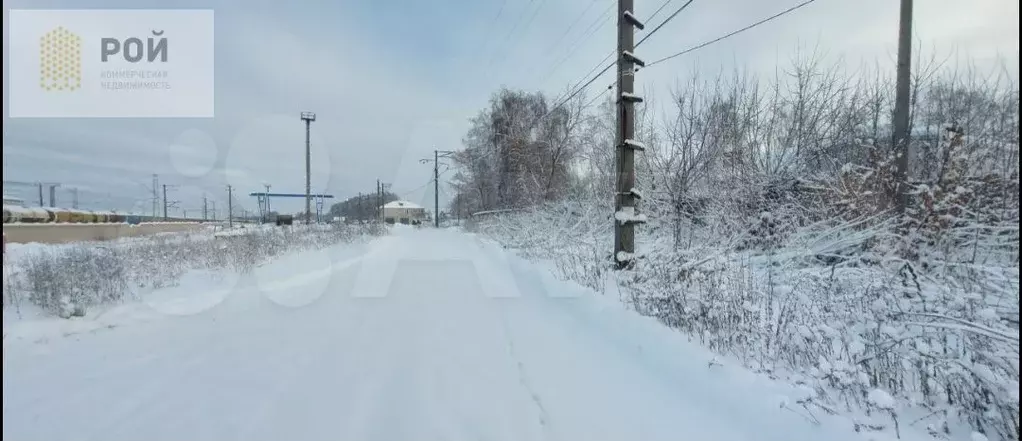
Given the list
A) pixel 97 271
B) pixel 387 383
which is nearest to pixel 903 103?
pixel 387 383

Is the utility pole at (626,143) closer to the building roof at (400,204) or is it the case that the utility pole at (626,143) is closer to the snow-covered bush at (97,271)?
the snow-covered bush at (97,271)

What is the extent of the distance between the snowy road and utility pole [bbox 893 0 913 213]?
10.1 ft

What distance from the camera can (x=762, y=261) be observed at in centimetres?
528

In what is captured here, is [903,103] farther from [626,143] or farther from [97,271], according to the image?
[97,271]

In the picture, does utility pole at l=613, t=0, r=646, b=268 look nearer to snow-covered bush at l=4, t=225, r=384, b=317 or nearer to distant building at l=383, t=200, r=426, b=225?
snow-covered bush at l=4, t=225, r=384, b=317

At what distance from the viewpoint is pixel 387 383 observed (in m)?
2.91

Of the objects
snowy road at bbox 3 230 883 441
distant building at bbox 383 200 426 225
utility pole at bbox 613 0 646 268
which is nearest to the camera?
snowy road at bbox 3 230 883 441

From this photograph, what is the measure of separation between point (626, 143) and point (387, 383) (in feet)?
15.8

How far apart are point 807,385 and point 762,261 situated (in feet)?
10.8

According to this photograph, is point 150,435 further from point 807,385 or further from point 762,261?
point 762,261

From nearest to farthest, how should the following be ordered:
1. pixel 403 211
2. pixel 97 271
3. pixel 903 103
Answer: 1. pixel 903 103
2. pixel 97 271
3. pixel 403 211

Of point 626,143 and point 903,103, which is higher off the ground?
point 903,103

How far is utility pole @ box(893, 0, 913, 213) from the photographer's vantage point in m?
3.95

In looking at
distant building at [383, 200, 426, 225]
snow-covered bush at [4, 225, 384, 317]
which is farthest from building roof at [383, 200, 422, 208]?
snow-covered bush at [4, 225, 384, 317]
